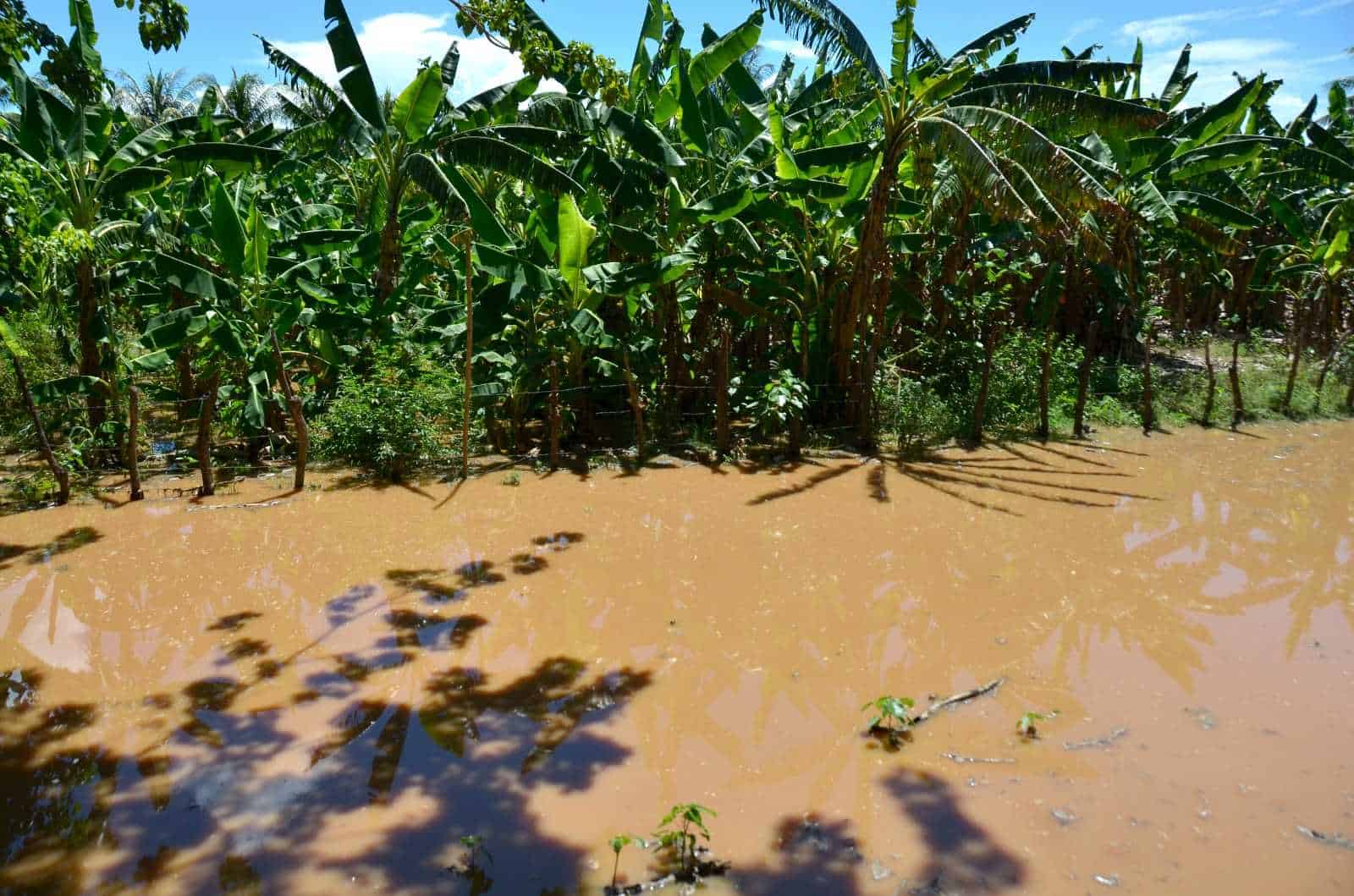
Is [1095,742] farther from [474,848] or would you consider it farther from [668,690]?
[474,848]

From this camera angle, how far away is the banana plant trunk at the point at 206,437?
8.40 meters

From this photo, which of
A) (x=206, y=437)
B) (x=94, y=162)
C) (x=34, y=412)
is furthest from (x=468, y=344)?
(x=94, y=162)

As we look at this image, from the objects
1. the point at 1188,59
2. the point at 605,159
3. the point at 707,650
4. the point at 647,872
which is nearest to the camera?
the point at 647,872

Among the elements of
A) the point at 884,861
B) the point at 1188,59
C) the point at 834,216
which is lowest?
the point at 884,861

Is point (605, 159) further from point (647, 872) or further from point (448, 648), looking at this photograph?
point (647, 872)

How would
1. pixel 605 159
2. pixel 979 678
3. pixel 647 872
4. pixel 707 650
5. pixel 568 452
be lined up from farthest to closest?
pixel 568 452 < pixel 605 159 < pixel 707 650 < pixel 979 678 < pixel 647 872

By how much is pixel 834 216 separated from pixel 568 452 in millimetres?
4134

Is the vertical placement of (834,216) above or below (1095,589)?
above

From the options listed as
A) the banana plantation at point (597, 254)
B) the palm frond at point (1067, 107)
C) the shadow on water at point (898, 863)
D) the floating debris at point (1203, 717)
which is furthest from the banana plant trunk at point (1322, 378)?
the shadow on water at point (898, 863)

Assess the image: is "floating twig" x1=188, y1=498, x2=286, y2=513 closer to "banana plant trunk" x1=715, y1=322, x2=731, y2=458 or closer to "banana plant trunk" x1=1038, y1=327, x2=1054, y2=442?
"banana plant trunk" x1=715, y1=322, x2=731, y2=458

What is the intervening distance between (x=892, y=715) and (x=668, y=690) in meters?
1.26

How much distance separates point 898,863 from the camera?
379 cm

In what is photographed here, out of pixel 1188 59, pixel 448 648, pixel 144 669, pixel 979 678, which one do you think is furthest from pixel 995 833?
pixel 1188 59

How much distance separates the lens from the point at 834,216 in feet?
35.0
